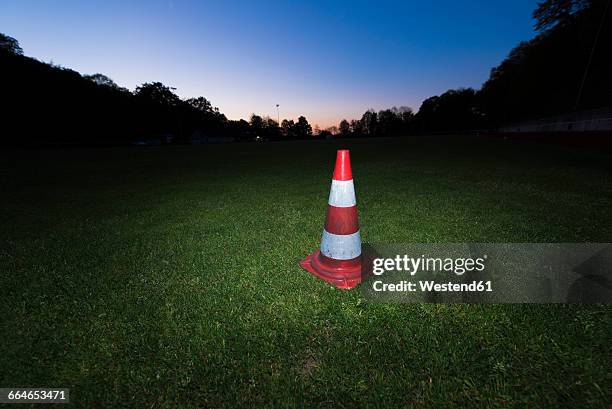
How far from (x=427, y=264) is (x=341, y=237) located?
102 centimetres

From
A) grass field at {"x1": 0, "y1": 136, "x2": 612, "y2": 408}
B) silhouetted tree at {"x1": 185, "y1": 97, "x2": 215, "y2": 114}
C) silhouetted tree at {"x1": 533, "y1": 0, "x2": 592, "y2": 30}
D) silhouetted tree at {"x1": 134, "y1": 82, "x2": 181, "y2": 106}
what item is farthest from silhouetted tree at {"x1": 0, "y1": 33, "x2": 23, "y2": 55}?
silhouetted tree at {"x1": 533, "y1": 0, "x2": 592, "y2": 30}

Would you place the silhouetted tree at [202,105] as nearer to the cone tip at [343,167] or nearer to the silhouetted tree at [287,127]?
the silhouetted tree at [287,127]

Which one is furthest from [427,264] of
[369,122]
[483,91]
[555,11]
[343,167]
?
[369,122]

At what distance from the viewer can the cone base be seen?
2557 millimetres

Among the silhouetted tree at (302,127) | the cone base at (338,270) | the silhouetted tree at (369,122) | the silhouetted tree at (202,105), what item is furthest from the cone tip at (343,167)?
the silhouetted tree at (302,127)

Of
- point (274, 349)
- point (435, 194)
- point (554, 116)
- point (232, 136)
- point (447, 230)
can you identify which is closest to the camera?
point (274, 349)

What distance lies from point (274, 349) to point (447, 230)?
3.06 m

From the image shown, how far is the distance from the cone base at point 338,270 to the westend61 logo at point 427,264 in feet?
0.76

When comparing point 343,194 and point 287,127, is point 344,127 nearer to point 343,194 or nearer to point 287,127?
point 287,127

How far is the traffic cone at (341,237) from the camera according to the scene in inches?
106

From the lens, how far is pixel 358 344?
181 cm

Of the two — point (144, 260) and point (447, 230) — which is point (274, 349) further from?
point (447, 230)

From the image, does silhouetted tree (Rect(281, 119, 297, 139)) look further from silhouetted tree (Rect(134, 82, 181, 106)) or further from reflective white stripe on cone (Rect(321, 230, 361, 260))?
reflective white stripe on cone (Rect(321, 230, 361, 260))

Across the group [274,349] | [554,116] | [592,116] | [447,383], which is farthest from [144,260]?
[554,116]
